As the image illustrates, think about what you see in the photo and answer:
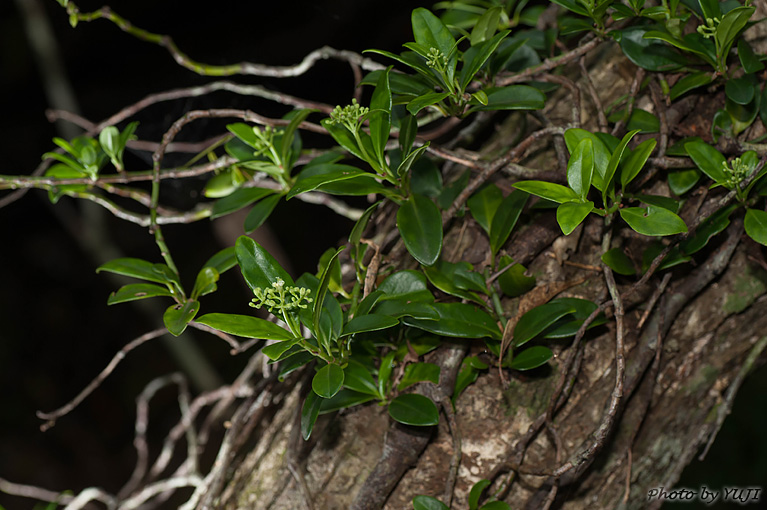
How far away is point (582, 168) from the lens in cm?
69

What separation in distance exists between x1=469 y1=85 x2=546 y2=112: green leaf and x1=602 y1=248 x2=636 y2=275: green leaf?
0.21 metres

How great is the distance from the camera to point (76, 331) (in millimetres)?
2891

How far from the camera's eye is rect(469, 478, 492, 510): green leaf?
77 cm

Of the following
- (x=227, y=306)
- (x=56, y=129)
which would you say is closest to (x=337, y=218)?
(x=227, y=306)

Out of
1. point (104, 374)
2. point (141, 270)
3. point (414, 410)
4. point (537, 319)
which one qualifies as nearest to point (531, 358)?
point (537, 319)

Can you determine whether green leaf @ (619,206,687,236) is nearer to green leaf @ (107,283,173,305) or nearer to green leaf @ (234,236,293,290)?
green leaf @ (234,236,293,290)

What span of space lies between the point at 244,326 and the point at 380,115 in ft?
1.02

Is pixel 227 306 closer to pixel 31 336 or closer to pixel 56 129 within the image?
pixel 31 336

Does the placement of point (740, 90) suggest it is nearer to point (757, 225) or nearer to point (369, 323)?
point (757, 225)

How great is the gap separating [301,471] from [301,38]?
201 cm

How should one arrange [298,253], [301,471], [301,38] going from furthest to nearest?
[298,253], [301,38], [301,471]

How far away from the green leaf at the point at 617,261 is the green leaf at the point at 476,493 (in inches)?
12.9

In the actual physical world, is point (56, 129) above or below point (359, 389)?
above

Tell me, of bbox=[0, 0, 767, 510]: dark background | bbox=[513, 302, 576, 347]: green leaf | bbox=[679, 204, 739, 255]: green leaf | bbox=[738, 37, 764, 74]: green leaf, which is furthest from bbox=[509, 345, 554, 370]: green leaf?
bbox=[0, 0, 767, 510]: dark background
